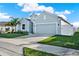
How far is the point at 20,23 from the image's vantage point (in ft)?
16.2

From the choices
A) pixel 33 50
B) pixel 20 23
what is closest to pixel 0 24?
pixel 20 23

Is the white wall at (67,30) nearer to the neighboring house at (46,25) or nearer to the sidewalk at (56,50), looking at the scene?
the neighboring house at (46,25)

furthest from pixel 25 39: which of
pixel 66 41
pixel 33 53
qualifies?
pixel 66 41

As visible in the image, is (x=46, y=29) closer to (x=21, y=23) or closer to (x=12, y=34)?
(x=21, y=23)

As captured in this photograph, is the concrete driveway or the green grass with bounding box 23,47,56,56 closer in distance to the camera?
the green grass with bounding box 23,47,56,56

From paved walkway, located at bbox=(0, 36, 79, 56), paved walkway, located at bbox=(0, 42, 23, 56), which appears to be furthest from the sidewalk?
paved walkway, located at bbox=(0, 42, 23, 56)

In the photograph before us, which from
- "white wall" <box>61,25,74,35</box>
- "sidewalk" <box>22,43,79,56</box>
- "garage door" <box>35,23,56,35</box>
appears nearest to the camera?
"sidewalk" <box>22,43,79,56</box>

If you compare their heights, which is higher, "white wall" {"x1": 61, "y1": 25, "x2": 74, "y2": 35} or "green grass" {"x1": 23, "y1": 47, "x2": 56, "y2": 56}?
"white wall" {"x1": 61, "y1": 25, "x2": 74, "y2": 35}

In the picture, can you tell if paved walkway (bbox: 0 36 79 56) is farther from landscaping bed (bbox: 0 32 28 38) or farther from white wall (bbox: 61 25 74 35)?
white wall (bbox: 61 25 74 35)

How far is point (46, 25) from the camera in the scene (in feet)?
16.3

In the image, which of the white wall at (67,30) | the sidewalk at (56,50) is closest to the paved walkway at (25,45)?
the sidewalk at (56,50)

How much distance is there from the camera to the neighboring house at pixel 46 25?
4855 mm

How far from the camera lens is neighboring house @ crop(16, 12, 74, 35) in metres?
4.86

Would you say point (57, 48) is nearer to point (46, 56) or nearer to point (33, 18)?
point (46, 56)
